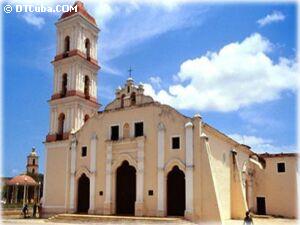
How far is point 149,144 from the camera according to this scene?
25922 millimetres

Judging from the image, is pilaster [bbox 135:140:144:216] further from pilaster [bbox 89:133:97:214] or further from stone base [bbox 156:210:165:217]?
pilaster [bbox 89:133:97:214]

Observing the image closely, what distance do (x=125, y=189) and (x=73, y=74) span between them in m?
10.8

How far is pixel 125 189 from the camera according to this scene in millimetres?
26828

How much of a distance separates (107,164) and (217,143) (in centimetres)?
798

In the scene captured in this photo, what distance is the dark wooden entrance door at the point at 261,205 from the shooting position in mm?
31791

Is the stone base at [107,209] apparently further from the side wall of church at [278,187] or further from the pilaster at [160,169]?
the side wall of church at [278,187]

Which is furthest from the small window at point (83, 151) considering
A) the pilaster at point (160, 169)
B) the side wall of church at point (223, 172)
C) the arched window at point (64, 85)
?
the side wall of church at point (223, 172)

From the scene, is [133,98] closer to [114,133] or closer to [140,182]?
[114,133]

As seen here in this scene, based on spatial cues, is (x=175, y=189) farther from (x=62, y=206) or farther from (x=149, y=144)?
(x=62, y=206)

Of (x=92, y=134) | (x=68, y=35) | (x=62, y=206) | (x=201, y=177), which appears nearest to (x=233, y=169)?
(x=201, y=177)

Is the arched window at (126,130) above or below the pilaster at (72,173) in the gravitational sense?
above

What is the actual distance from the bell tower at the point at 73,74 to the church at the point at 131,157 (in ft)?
0.27

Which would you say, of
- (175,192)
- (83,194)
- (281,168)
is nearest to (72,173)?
(83,194)

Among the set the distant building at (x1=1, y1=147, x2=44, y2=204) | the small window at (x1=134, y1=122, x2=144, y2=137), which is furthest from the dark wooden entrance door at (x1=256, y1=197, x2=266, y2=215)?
the distant building at (x1=1, y1=147, x2=44, y2=204)
